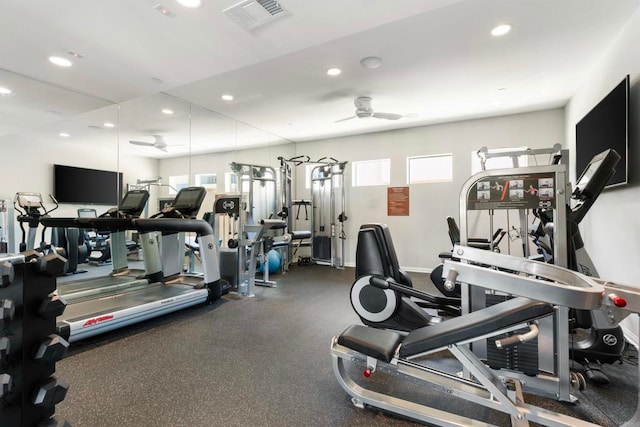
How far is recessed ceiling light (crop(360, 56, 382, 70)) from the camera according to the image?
3246 mm

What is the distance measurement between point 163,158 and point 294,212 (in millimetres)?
2982

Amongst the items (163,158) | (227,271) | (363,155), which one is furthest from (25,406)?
(363,155)

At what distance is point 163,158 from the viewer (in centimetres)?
534

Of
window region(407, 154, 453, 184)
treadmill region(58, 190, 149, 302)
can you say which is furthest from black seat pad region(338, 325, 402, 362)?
window region(407, 154, 453, 184)

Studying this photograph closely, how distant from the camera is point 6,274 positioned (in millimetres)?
829

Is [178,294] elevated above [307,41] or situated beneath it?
situated beneath

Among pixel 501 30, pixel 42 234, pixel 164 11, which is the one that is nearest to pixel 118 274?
pixel 42 234

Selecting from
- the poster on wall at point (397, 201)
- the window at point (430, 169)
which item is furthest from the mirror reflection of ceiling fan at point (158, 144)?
the window at point (430, 169)

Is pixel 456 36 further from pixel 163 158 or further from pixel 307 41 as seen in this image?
pixel 163 158

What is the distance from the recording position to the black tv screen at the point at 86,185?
4363 mm

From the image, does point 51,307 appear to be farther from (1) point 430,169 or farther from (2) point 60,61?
(1) point 430,169

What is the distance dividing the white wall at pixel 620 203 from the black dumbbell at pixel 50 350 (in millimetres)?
3666

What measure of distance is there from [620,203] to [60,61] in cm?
589

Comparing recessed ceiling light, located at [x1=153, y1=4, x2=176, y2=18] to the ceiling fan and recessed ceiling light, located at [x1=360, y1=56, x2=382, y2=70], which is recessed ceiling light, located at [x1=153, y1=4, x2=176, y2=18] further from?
the ceiling fan
